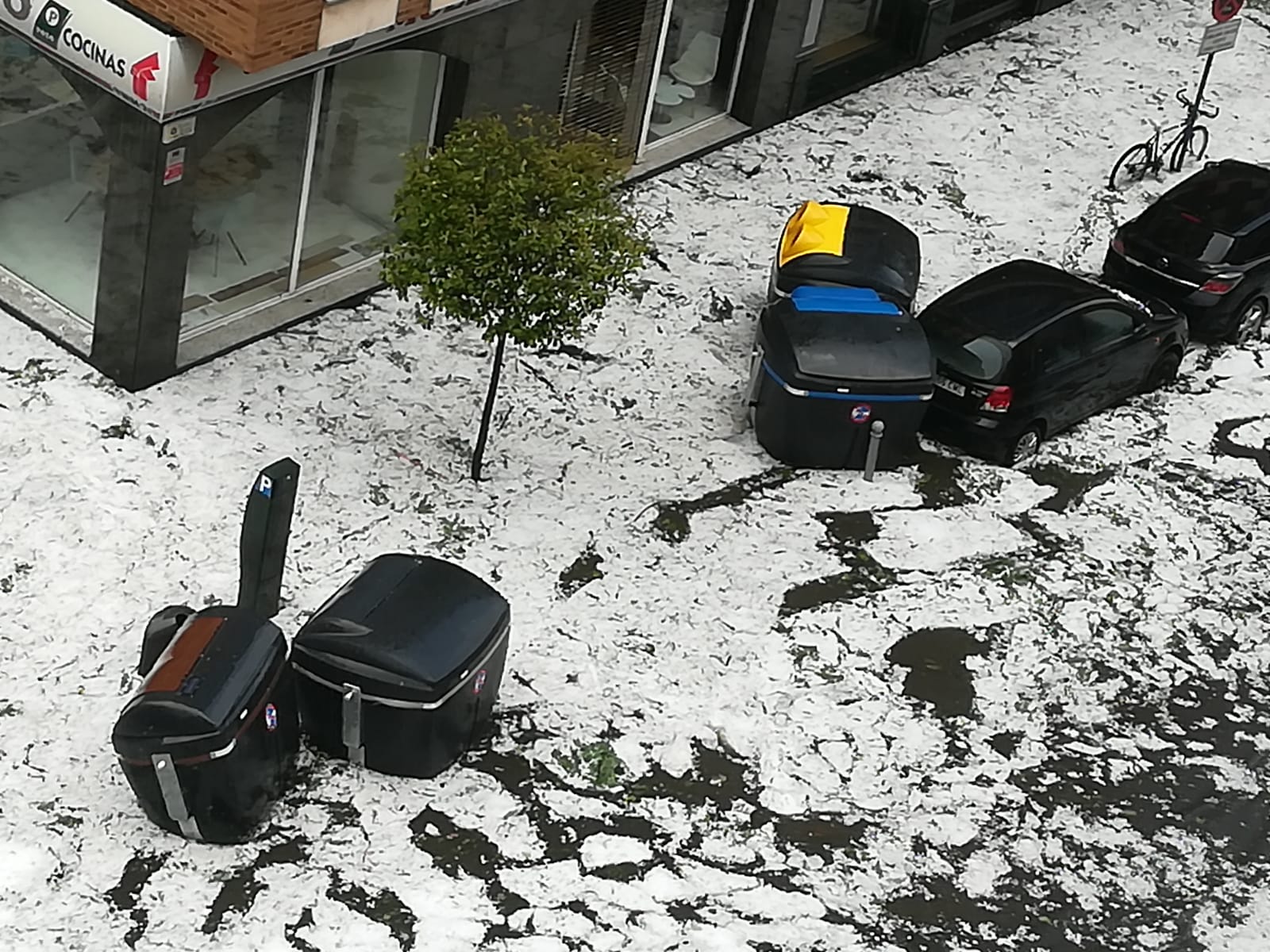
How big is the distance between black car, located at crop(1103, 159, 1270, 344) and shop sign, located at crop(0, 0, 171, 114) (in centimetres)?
946

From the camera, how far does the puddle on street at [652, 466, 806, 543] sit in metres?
15.1

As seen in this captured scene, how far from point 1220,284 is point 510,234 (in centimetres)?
796

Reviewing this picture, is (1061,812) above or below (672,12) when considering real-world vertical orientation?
below

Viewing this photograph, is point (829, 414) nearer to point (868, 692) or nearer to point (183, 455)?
point (868, 692)

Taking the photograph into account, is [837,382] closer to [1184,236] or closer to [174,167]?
[1184,236]

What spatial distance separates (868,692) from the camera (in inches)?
541

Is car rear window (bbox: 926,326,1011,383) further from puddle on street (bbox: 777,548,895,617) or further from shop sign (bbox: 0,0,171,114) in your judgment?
shop sign (bbox: 0,0,171,114)

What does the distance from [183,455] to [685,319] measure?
16.5 ft

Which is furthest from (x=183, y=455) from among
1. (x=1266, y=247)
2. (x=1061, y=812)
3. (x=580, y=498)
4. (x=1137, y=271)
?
(x=1266, y=247)

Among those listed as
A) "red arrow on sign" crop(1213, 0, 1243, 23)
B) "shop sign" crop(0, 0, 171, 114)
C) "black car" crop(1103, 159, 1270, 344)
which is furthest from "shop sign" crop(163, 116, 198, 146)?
"red arrow on sign" crop(1213, 0, 1243, 23)

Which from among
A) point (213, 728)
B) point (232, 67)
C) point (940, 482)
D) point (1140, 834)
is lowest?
point (1140, 834)

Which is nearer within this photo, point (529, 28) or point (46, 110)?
point (46, 110)

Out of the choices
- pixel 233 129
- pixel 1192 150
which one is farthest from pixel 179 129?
pixel 1192 150

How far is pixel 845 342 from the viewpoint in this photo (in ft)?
51.2
